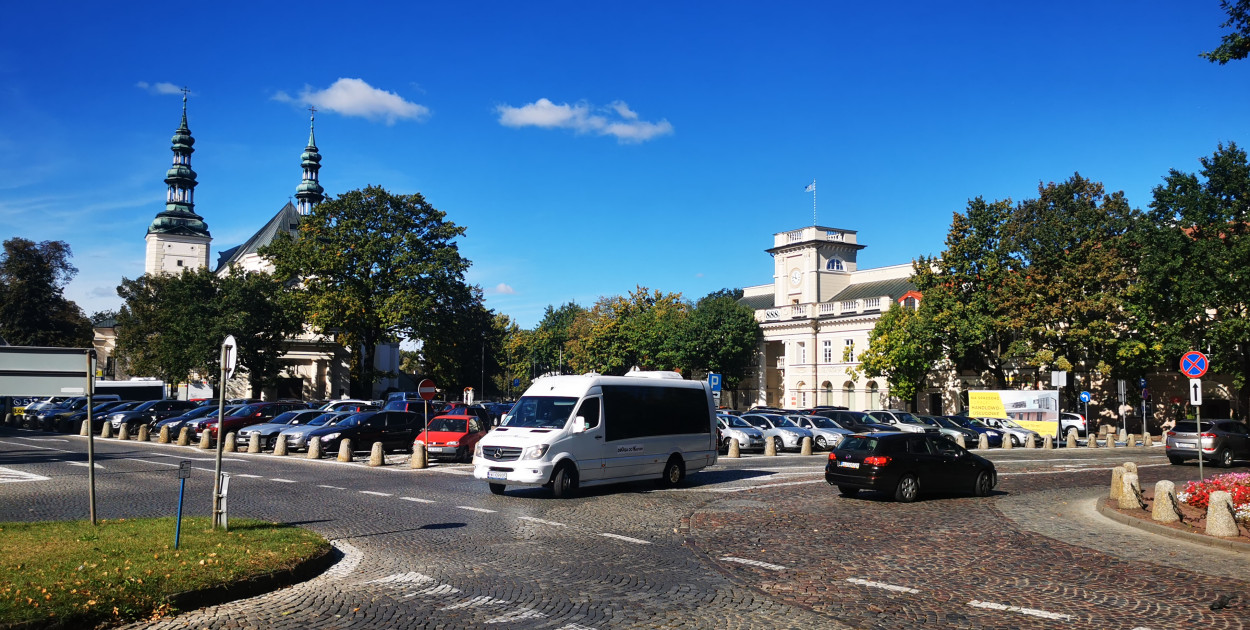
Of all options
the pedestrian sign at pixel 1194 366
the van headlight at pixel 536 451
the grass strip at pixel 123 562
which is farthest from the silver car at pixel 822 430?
the grass strip at pixel 123 562

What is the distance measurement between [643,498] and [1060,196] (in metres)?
50.1

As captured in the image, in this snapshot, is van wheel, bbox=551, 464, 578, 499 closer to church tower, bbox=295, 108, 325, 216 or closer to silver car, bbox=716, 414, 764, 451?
silver car, bbox=716, 414, 764, 451

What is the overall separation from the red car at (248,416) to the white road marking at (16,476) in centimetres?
1088

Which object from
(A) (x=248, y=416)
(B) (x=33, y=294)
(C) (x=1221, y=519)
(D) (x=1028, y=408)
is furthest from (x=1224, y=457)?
(B) (x=33, y=294)

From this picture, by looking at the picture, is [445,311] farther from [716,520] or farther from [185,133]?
[185,133]

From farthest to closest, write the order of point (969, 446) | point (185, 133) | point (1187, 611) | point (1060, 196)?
point (185, 133) → point (1060, 196) → point (969, 446) → point (1187, 611)

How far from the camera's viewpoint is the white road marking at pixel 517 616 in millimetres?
7719

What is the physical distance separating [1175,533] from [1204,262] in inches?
1550

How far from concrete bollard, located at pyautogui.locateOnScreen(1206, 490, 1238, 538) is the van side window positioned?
10291 mm

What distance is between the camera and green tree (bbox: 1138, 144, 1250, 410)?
44906 millimetres

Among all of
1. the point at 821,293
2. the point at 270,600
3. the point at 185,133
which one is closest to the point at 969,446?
the point at 270,600

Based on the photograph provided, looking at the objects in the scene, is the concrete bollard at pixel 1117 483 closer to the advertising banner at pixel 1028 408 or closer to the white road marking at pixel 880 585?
the white road marking at pixel 880 585

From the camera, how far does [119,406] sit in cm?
4522

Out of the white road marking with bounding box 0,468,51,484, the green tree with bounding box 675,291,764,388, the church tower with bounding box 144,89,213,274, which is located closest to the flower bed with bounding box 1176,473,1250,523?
the white road marking with bounding box 0,468,51,484
